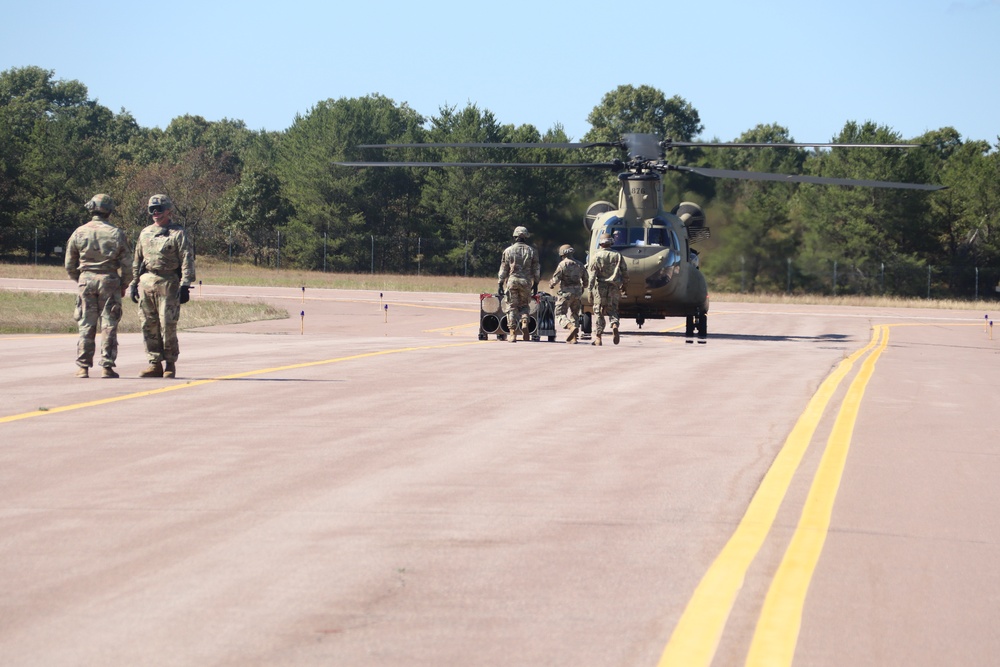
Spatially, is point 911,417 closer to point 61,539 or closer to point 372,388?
point 372,388

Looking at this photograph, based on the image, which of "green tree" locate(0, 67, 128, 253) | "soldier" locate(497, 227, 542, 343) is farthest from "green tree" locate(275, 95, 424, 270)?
"soldier" locate(497, 227, 542, 343)

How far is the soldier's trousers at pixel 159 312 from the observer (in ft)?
45.7

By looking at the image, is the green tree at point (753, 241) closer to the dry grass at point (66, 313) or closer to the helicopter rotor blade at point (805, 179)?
the dry grass at point (66, 313)

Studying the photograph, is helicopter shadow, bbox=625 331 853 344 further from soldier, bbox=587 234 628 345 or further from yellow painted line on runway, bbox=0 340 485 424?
yellow painted line on runway, bbox=0 340 485 424

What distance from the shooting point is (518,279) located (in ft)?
77.5

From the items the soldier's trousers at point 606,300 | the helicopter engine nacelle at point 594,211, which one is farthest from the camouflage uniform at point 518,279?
the helicopter engine nacelle at point 594,211

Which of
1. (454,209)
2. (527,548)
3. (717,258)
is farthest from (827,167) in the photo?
(527,548)

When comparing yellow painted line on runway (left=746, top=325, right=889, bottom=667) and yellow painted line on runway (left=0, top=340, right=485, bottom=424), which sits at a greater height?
yellow painted line on runway (left=0, top=340, right=485, bottom=424)

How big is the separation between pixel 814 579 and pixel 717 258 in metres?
56.6

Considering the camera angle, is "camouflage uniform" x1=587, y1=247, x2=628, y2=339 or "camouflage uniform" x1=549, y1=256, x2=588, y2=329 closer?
"camouflage uniform" x1=587, y1=247, x2=628, y2=339

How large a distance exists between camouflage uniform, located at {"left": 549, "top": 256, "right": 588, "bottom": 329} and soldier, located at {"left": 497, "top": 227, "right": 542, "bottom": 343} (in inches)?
33.5

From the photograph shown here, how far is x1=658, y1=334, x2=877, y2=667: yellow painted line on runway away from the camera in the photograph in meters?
4.77

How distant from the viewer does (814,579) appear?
19.4ft

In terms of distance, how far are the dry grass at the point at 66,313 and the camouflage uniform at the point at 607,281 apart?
1039 centimetres
